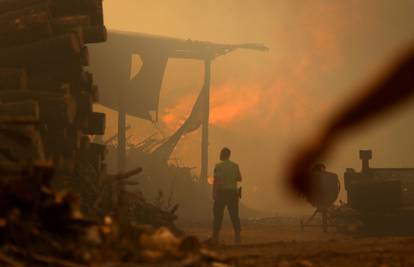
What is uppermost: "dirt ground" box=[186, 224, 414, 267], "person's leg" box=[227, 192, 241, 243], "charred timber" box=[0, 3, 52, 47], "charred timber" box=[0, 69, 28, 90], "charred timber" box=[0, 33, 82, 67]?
"charred timber" box=[0, 3, 52, 47]

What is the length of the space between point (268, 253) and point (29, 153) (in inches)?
119

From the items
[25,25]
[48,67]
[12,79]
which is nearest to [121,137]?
[48,67]

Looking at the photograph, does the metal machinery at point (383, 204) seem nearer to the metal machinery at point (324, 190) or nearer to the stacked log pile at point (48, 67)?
the metal machinery at point (324, 190)

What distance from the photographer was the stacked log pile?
7.68 meters

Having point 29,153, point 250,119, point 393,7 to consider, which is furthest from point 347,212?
point 250,119

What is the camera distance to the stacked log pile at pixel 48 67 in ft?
25.2

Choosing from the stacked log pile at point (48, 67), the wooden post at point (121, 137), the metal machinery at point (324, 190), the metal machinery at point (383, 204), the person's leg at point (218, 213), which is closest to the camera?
the stacked log pile at point (48, 67)

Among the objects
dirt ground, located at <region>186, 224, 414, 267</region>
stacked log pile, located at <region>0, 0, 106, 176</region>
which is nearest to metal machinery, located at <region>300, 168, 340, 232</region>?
dirt ground, located at <region>186, 224, 414, 267</region>

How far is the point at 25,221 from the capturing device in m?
3.93

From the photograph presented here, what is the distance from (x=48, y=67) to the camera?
8.23m

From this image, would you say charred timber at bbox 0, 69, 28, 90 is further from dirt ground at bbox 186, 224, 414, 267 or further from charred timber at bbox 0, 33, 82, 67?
dirt ground at bbox 186, 224, 414, 267

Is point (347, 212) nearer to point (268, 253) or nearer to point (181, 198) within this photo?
point (268, 253)

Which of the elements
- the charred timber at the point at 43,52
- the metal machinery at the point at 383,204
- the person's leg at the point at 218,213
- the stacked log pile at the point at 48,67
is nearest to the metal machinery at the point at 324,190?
the metal machinery at the point at 383,204

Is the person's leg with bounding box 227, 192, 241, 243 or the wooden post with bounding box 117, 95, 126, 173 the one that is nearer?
the person's leg with bounding box 227, 192, 241, 243
